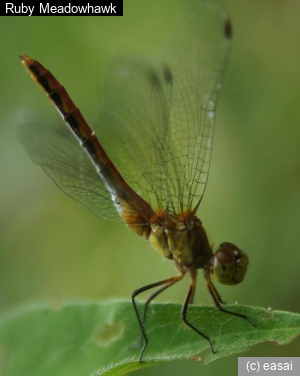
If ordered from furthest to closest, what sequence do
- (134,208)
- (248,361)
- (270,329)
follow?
(134,208)
(248,361)
(270,329)

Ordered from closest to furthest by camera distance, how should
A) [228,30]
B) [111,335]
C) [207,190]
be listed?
[111,335] < [228,30] < [207,190]

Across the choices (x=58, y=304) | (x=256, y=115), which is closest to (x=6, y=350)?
(x=58, y=304)

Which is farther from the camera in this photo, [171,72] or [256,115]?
[256,115]

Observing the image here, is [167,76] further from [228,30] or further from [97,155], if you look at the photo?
→ [97,155]

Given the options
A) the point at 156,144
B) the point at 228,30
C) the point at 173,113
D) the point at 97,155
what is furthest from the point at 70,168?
the point at 228,30

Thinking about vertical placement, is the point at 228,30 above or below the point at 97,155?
above

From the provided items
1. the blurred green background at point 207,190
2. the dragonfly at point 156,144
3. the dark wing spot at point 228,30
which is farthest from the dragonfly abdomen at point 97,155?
the dark wing spot at point 228,30

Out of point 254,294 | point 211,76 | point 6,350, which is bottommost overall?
point 254,294

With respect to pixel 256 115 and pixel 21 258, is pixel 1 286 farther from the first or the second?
pixel 256 115
